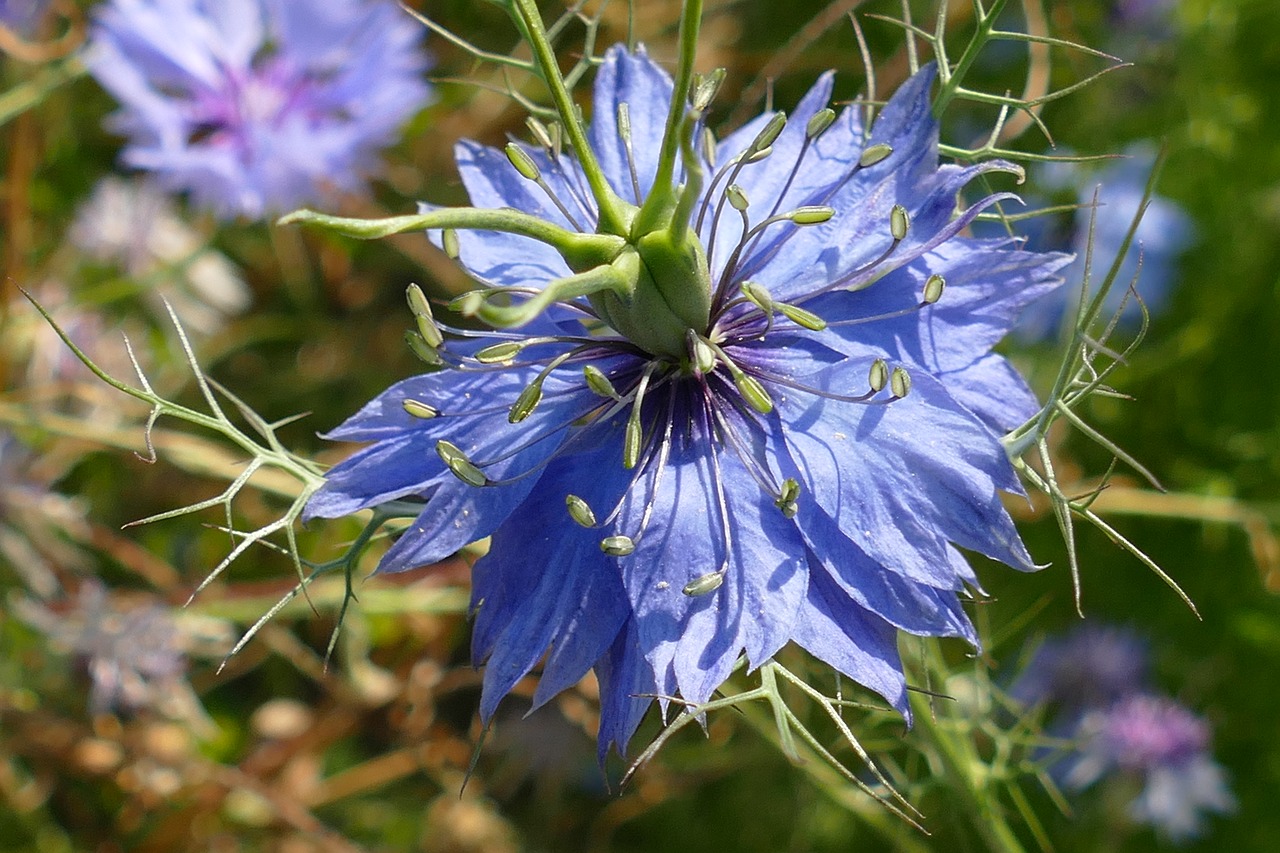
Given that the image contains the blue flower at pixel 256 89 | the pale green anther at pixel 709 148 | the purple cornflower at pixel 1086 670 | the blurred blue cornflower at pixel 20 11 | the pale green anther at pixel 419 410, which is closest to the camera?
the pale green anther at pixel 419 410

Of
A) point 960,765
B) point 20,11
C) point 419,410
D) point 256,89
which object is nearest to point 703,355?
point 419,410

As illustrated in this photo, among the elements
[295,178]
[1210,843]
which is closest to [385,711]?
[295,178]

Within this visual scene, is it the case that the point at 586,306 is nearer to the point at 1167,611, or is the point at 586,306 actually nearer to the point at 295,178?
the point at 295,178

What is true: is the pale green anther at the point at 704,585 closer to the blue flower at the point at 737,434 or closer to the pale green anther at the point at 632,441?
the blue flower at the point at 737,434

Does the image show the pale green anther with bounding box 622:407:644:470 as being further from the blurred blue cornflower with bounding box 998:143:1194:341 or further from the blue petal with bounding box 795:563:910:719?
the blurred blue cornflower with bounding box 998:143:1194:341

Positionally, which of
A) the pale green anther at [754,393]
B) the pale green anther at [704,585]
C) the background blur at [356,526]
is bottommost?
the background blur at [356,526]

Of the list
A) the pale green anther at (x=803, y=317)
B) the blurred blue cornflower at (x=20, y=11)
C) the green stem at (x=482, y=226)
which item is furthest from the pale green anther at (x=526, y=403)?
the blurred blue cornflower at (x=20, y=11)

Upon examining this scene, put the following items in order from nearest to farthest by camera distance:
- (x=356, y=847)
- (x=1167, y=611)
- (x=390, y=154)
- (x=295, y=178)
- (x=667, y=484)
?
(x=667, y=484) < (x=295, y=178) < (x=356, y=847) < (x=1167, y=611) < (x=390, y=154)
